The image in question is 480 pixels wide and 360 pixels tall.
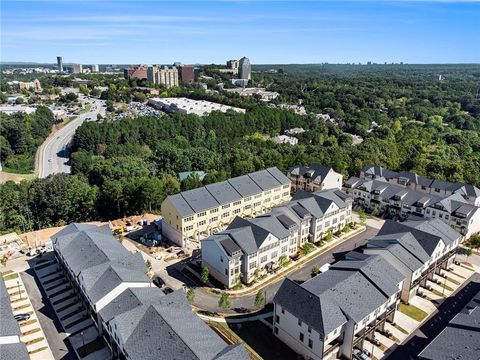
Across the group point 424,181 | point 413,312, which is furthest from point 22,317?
point 424,181

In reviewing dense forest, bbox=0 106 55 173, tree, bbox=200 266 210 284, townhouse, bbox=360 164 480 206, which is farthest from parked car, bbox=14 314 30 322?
dense forest, bbox=0 106 55 173

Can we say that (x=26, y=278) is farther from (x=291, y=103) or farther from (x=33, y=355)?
(x=291, y=103)

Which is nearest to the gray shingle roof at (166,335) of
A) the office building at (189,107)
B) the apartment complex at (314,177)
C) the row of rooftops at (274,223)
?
the row of rooftops at (274,223)

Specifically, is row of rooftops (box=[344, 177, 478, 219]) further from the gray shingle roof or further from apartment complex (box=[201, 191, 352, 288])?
the gray shingle roof

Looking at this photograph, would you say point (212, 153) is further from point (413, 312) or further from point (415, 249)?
point (413, 312)

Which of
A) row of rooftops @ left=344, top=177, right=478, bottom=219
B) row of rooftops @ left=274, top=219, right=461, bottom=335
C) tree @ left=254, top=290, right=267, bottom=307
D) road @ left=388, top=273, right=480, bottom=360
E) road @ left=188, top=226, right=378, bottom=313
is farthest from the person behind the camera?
row of rooftops @ left=344, top=177, right=478, bottom=219

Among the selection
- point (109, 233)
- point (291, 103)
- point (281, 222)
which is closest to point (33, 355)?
point (109, 233)
